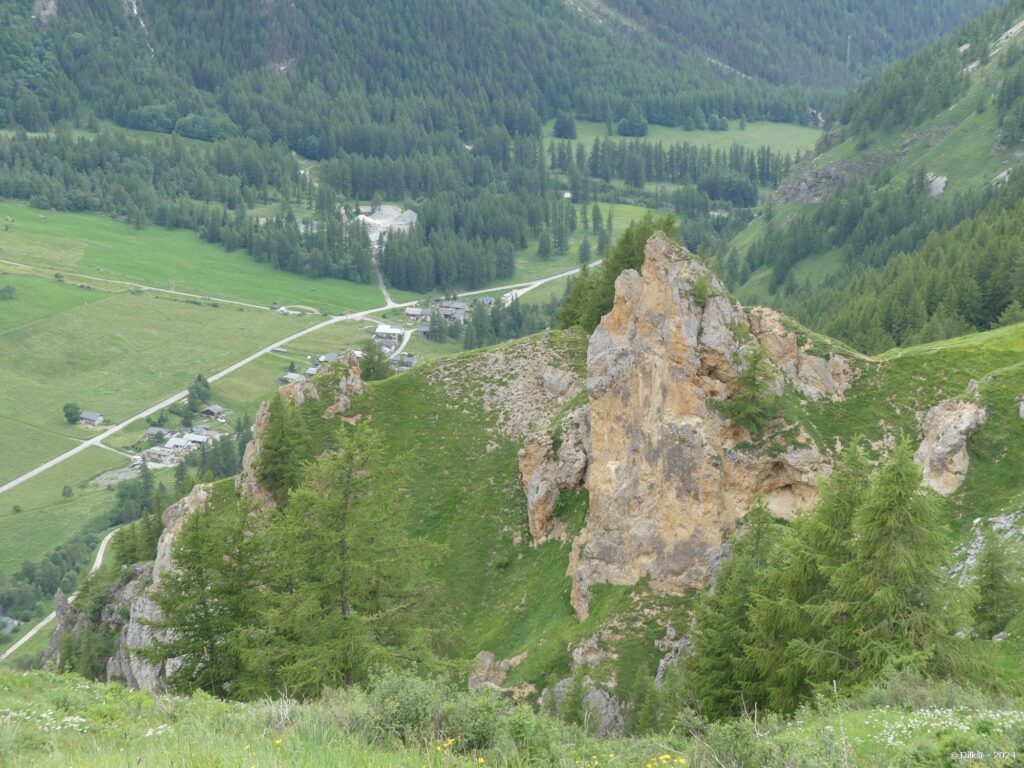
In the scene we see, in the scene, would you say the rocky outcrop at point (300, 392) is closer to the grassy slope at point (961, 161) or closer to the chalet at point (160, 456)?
the chalet at point (160, 456)

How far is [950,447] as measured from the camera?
4944cm

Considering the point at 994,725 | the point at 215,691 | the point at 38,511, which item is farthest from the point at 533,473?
the point at 38,511

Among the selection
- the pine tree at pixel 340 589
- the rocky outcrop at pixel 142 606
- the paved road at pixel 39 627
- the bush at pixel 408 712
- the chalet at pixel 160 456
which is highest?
the bush at pixel 408 712

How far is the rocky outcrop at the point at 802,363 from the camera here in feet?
185

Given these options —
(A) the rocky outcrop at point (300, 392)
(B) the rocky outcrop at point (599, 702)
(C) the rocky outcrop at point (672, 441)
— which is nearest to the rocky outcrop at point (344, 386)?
(A) the rocky outcrop at point (300, 392)

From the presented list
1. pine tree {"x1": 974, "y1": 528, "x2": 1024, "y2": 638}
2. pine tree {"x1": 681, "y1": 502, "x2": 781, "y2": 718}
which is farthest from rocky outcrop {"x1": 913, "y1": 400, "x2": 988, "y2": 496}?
pine tree {"x1": 681, "y1": 502, "x2": 781, "y2": 718}

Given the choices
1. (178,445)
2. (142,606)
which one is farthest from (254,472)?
(178,445)

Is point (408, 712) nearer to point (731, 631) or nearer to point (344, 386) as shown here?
point (731, 631)

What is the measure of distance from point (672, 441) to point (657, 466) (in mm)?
1572

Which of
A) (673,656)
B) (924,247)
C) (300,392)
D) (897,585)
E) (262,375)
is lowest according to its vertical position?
(262,375)

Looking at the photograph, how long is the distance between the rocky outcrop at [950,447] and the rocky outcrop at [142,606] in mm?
40083

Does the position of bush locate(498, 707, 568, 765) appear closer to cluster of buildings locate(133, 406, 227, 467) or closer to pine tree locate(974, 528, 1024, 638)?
pine tree locate(974, 528, 1024, 638)

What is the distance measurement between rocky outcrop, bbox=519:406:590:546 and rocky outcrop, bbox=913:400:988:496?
1852 cm

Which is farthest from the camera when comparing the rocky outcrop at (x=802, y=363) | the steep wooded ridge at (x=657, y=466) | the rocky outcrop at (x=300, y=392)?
the rocky outcrop at (x=300, y=392)
